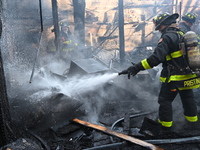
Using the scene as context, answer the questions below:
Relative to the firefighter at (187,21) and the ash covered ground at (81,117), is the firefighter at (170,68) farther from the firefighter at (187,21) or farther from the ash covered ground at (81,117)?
the firefighter at (187,21)

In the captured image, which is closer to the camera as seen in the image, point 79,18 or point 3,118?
point 3,118

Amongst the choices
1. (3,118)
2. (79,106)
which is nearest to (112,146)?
(79,106)

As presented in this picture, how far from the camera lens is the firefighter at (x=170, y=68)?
3.39 m

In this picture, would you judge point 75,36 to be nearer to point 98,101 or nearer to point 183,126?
point 98,101

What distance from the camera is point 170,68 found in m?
3.56

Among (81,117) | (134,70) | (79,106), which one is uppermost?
(134,70)

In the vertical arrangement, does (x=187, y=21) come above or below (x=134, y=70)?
above

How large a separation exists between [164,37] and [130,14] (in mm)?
13080

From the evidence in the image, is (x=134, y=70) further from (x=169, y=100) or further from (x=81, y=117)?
(x=81, y=117)

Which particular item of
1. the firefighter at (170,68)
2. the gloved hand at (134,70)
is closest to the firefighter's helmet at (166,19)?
the firefighter at (170,68)

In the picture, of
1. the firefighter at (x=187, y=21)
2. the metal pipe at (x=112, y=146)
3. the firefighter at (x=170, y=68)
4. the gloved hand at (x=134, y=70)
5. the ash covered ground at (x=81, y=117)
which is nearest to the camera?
the metal pipe at (x=112, y=146)

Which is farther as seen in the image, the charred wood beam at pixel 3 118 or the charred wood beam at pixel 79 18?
the charred wood beam at pixel 79 18

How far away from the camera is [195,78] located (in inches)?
139

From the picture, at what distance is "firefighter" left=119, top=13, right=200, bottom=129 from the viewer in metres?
3.39
